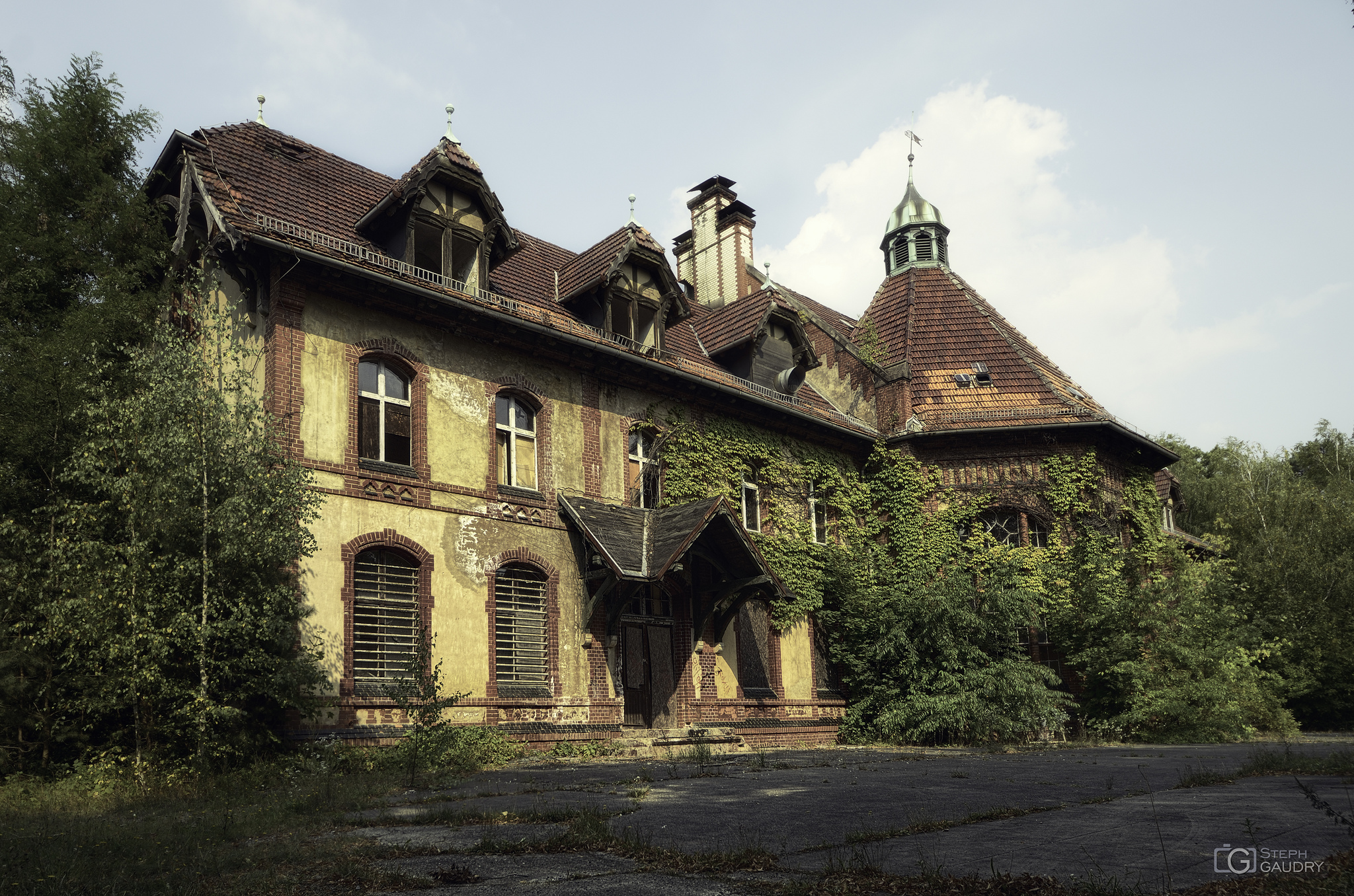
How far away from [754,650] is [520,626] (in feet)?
19.4

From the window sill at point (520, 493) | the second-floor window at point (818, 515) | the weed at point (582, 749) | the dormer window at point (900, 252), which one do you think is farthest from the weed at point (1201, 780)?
the dormer window at point (900, 252)

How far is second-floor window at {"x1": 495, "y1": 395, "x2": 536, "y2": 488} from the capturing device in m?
16.8

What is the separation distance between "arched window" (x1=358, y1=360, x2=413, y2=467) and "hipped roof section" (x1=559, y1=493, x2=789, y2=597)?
9.81 ft

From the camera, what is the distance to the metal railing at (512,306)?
48.1ft

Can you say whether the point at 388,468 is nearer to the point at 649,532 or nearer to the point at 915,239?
the point at 649,532

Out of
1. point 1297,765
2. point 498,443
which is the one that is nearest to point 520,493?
point 498,443

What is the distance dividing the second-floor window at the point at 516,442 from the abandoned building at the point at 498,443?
0.04 meters

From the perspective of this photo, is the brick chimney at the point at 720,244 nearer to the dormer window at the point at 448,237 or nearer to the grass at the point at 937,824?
the dormer window at the point at 448,237

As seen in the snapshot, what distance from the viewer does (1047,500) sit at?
23156 millimetres

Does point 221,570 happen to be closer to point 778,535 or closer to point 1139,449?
point 778,535

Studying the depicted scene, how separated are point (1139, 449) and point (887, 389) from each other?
659cm

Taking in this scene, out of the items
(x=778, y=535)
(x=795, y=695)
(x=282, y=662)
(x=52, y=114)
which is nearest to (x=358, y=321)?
(x=282, y=662)

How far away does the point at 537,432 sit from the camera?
1730 centimetres

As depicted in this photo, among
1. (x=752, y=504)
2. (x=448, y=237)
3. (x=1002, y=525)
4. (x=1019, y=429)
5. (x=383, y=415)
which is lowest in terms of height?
(x=1002, y=525)
